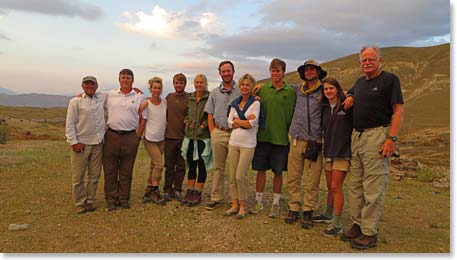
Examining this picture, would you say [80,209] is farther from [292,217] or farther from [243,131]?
[292,217]

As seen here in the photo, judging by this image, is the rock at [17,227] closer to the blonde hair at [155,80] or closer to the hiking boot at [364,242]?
the blonde hair at [155,80]

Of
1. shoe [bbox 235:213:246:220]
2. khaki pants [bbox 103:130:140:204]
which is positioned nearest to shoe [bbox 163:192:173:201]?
khaki pants [bbox 103:130:140:204]

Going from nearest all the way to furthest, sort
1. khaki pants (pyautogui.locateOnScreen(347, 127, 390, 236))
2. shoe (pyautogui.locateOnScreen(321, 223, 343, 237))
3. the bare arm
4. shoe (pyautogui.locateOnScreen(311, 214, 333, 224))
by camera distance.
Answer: the bare arm < khaki pants (pyautogui.locateOnScreen(347, 127, 390, 236)) < shoe (pyautogui.locateOnScreen(321, 223, 343, 237)) < shoe (pyautogui.locateOnScreen(311, 214, 333, 224))

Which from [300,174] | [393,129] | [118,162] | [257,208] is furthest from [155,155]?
[393,129]

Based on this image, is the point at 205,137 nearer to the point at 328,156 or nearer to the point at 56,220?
the point at 328,156

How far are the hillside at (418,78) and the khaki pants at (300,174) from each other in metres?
30.8

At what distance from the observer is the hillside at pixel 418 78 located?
44.9 meters

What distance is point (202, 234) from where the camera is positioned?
5645 millimetres

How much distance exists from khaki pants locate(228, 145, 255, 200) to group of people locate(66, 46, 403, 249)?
0.7 inches

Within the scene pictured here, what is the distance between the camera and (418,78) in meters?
78.1

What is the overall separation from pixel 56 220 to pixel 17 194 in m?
2.51

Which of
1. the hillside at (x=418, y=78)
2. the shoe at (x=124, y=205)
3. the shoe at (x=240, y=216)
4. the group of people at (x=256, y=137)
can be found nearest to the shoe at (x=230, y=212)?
the group of people at (x=256, y=137)

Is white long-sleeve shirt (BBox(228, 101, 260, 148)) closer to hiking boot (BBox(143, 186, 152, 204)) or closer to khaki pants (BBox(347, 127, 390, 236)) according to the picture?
khaki pants (BBox(347, 127, 390, 236))

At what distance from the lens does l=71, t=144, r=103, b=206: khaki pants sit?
257 inches
